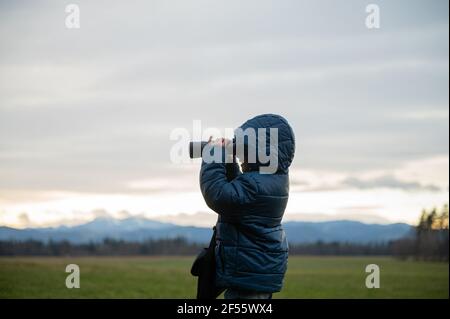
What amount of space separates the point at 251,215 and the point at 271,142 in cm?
63

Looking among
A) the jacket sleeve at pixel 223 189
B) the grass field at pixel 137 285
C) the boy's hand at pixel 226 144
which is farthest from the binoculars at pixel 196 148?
the grass field at pixel 137 285

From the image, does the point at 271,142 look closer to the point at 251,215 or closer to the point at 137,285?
the point at 251,215

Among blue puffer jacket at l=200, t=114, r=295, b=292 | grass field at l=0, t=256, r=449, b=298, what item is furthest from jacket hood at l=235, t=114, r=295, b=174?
grass field at l=0, t=256, r=449, b=298

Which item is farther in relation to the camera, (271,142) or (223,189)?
(271,142)

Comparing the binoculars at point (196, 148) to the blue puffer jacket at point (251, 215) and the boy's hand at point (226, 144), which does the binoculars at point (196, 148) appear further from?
the blue puffer jacket at point (251, 215)

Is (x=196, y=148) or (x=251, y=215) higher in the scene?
(x=196, y=148)

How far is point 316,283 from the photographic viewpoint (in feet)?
109

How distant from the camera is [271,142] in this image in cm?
546

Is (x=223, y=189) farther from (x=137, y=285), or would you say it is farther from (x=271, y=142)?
(x=137, y=285)

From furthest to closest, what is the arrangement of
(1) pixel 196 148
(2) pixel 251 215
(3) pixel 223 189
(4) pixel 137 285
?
(4) pixel 137 285, (1) pixel 196 148, (2) pixel 251 215, (3) pixel 223 189

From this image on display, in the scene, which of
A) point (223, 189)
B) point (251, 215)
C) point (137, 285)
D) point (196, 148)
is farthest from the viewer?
point (137, 285)

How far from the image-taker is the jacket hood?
5.44 meters

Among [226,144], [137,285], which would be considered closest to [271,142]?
[226,144]
